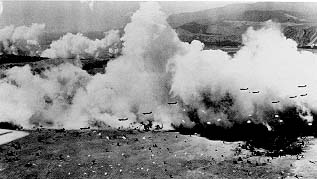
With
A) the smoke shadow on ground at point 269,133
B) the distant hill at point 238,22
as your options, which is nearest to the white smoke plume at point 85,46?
the distant hill at point 238,22

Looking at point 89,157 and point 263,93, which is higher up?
point 263,93

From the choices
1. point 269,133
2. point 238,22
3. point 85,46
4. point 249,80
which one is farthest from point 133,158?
point 238,22

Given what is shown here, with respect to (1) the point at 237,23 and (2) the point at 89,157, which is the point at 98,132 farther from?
(1) the point at 237,23

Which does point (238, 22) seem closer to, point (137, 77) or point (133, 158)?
point (137, 77)

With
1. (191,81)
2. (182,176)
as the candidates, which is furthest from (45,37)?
(182,176)

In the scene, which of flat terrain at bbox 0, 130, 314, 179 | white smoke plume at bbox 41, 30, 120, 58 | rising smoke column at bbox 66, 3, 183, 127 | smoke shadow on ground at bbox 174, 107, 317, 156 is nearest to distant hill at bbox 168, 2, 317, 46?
white smoke plume at bbox 41, 30, 120, 58

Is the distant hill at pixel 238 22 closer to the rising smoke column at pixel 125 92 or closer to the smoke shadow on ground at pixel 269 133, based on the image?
the rising smoke column at pixel 125 92

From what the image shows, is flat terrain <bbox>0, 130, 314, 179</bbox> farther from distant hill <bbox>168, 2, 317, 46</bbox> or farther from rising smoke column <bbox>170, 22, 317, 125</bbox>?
distant hill <bbox>168, 2, 317, 46</bbox>

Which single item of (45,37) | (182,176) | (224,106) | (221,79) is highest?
(45,37)
